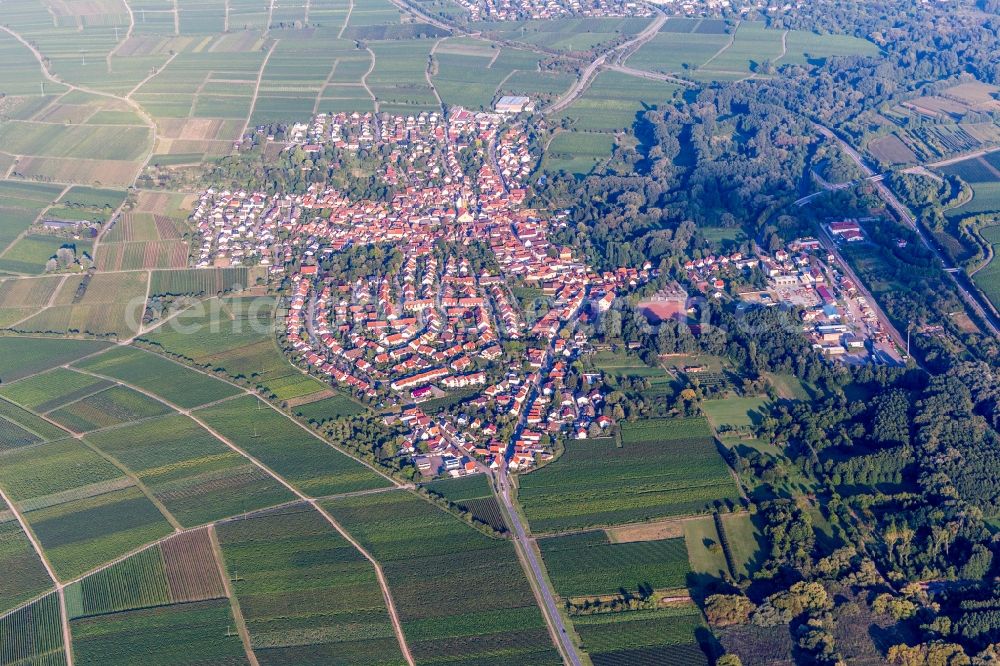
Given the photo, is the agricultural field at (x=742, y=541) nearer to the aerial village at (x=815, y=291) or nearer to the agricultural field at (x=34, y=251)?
the aerial village at (x=815, y=291)

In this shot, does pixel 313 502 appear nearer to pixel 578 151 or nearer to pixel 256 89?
pixel 578 151

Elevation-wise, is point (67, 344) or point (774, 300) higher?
point (774, 300)

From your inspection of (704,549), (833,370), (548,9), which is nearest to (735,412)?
(833,370)

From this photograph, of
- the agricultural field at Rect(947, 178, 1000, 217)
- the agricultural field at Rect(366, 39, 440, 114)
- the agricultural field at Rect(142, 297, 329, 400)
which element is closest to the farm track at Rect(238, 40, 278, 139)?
the agricultural field at Rect(366, 39, 440, 114)

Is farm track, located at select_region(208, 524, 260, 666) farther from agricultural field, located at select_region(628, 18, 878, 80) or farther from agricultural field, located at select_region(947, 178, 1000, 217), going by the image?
agricultural field, located at select_region(628, 18, 878, 80)

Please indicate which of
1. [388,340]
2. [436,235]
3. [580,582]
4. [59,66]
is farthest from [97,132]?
[580,582]

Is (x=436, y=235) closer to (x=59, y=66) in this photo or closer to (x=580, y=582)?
(x=580, y=582)
